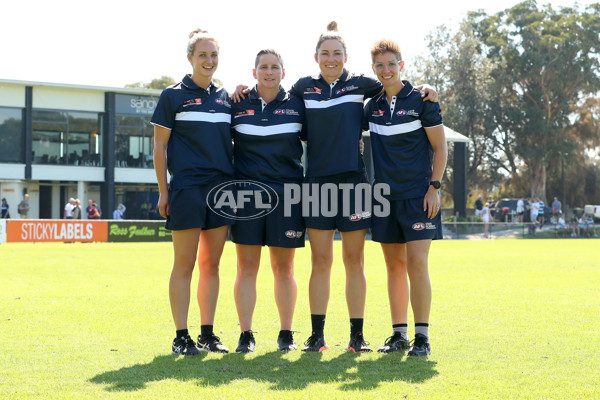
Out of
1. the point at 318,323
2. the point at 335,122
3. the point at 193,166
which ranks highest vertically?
the point at 335,122

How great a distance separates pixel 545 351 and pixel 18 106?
39715 mm

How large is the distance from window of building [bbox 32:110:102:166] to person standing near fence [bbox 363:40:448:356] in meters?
38.8

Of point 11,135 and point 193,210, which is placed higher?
point 11,135

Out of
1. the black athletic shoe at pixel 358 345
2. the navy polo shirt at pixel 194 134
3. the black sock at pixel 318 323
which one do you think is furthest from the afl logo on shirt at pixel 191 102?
the black athletic shoe at pixel 358 345

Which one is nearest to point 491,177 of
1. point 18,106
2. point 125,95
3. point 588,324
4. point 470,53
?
point 470,53

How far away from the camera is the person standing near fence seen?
555 centimetres

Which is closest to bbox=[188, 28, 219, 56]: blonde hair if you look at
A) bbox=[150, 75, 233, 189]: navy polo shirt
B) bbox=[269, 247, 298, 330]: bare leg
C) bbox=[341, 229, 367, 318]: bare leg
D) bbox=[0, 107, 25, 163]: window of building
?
bbox=[150, 75, 233, 189]: navy polo shirt

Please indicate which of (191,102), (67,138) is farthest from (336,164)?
(67,138)

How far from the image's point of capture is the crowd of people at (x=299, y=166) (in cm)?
549

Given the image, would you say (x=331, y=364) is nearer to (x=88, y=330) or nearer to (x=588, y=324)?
(x=88, y=330)

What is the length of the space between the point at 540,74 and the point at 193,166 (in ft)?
186

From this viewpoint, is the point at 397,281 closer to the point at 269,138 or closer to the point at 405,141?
the point at 405,141

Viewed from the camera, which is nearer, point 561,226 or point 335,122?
point 335,122

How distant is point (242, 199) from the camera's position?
18.2 ft
